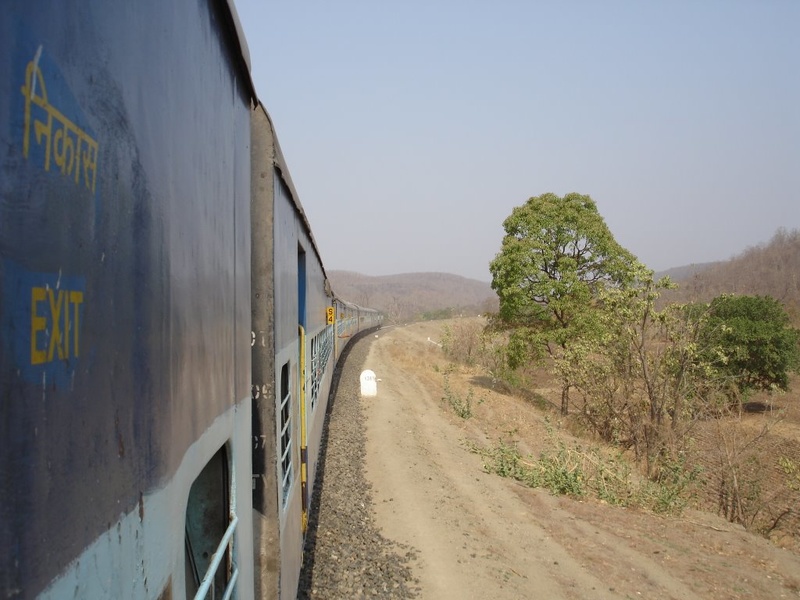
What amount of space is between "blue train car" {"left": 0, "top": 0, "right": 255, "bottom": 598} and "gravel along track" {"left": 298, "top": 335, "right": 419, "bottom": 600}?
17.4 feet

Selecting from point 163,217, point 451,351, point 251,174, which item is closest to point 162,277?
point 163,217

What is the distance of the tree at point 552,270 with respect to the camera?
68.4 ft

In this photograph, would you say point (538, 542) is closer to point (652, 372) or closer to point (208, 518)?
point (208, 518)

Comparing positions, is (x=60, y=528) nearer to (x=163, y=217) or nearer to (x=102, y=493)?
(x=102, y=493)

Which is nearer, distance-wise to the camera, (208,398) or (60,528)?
(60,528)

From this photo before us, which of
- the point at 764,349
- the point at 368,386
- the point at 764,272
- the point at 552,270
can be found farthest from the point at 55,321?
the point at 764,272

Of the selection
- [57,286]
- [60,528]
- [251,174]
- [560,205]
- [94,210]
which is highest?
[560,205]

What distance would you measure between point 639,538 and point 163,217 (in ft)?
30.7

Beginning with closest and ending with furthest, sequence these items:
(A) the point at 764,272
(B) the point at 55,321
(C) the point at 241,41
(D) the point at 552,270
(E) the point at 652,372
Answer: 1. (B) the point at 55,321
2. (C) the point at 241,41
3. (E) the point at 652,372
4. (D) the point at 552,270
5. (A) the point at 764,272

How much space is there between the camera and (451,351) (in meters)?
36.8

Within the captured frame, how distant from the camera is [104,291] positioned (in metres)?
1.13

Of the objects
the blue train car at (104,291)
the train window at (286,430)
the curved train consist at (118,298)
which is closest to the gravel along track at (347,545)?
the train window at (286,430)

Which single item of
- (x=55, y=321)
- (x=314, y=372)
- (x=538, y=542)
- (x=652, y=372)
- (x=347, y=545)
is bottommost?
(x=538, y=542)

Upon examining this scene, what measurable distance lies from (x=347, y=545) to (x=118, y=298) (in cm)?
737
